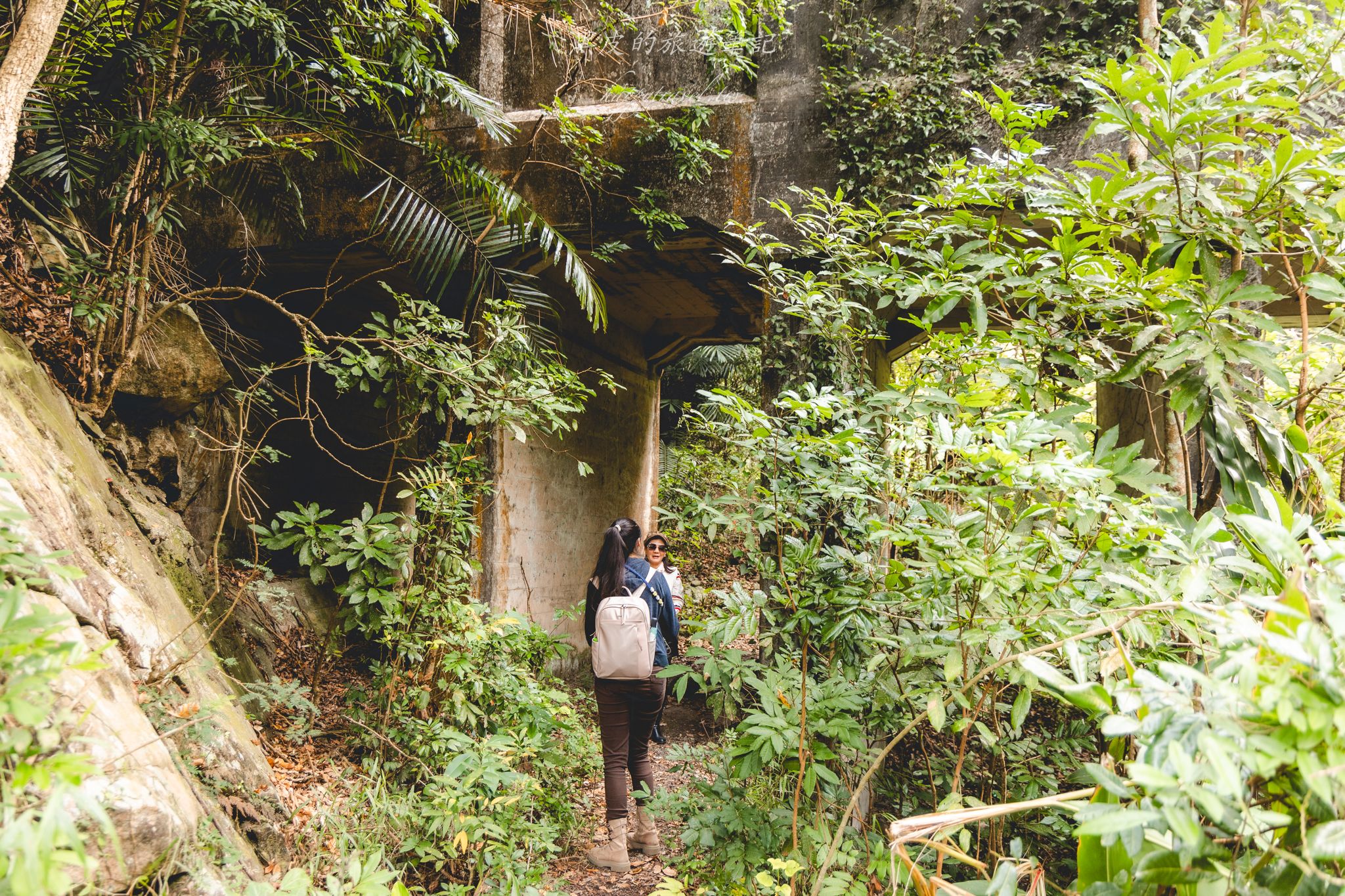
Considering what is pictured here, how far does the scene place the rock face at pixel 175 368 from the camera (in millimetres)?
4109

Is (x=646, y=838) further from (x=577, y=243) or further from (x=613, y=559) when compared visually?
(x=577, y=243)

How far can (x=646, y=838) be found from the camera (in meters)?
3.81

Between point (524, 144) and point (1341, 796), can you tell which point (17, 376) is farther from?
point (1341, 796)

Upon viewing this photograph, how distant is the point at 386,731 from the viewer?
12.0 feet

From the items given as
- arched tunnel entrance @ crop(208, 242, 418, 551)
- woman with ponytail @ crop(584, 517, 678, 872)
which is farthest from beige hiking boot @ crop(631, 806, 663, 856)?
arched tunnel entrance @ crop(208, 242, 418, 551)

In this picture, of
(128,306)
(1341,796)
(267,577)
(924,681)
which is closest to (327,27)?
(128,306)

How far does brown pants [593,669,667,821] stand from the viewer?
3688mm

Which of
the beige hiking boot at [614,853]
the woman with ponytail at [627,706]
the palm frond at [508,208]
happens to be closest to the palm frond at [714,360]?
the palm frond at [508,208]

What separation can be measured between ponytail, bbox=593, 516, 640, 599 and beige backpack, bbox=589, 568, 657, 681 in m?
0.13

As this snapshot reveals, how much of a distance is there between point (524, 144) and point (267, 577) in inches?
133

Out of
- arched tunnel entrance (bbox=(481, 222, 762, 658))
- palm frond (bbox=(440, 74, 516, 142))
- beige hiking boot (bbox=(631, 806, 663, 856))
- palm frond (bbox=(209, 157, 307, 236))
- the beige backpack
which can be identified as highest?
palm frond (bbox=(440, 74, 516, 142))

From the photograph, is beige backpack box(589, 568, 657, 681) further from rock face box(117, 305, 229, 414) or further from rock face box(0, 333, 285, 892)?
rock face box(117, 305, 229, 414)

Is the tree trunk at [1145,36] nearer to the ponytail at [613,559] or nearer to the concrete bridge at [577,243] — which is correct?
the concrete bridge at [577,243]

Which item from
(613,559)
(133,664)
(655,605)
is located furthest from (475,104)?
(133,664)
